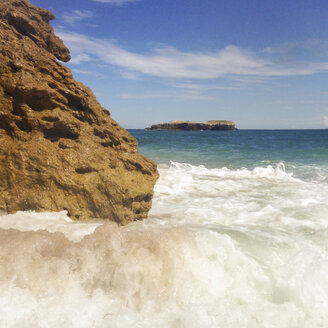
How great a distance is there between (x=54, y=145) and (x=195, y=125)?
8726 cm

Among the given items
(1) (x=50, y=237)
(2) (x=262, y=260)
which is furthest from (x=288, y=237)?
(1) (x=50, y=237)

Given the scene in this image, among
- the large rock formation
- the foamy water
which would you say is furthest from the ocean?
the large rock formation

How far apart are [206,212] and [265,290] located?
6.89 feet

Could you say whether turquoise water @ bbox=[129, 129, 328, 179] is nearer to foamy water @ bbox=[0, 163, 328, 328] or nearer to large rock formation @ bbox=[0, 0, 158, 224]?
large rock formation @ bbox=[0, 0, 158, 224]

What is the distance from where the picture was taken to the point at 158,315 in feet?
6.44

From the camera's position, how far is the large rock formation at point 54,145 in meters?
3.15

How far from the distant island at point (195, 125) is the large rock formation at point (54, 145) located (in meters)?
85.8

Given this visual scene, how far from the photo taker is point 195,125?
89.2 m

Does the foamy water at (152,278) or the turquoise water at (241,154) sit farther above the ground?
the turquoise water at (241,154)

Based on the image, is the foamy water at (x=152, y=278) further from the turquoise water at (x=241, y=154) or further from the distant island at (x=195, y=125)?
the distant island at (x=195, y=125)

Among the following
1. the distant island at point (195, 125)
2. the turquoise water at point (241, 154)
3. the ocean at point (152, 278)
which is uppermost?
the distant island at point (195, 125)

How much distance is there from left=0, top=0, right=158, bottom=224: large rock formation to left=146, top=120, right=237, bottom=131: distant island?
85824 mm

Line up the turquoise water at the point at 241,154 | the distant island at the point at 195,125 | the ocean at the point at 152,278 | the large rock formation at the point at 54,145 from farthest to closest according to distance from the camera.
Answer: the distant island at the point at 195,125
the turquoise water at the point at 241,154
the large rock formation at the point at 54,145
the ocean at the point at 152,278

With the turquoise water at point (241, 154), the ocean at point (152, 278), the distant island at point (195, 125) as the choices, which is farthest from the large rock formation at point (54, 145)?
the distant island at point (195, 125)
